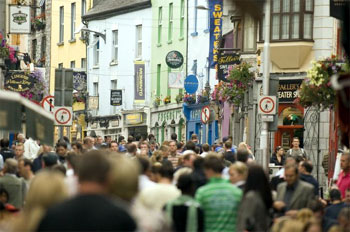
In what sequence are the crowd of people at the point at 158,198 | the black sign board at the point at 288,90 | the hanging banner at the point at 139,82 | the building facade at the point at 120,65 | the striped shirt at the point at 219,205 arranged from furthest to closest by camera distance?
the building facade at the point at 120,65
the hanging banner at the point at 139,82
the black sign board at the point at 288,90
the striped shirt at the point at 219,205
the crowd of people at the point at 158,198

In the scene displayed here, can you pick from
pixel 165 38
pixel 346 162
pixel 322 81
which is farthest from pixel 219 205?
pixel 165 38

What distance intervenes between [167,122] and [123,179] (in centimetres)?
5414

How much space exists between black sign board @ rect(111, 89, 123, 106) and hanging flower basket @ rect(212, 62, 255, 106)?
739 inches

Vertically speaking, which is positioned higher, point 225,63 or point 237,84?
point 225,63

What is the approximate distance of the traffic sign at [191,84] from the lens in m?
55.5

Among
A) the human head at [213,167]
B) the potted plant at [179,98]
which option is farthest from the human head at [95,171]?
the potted plant at [179,98]

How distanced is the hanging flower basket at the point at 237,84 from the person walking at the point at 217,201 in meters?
30.5

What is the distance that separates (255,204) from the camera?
1374 centimetres

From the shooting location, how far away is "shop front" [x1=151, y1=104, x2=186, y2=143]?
61.2m

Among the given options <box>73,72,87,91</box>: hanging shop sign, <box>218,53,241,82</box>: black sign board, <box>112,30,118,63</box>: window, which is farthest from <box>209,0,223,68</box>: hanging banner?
<box>73,72,87,91</box>: hanging shop sign

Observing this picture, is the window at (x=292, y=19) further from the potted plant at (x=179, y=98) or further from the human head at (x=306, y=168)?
the human head at (x=306, y=168)

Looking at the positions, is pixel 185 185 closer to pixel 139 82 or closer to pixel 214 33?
pixel 214 33

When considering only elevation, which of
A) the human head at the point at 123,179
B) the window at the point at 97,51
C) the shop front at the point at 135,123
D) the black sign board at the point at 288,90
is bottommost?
the shop front at the point at 135,123

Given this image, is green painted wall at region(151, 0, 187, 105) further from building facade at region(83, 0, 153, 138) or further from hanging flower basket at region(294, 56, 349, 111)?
hanging flower basket at region(294, 56, 349, 111)
